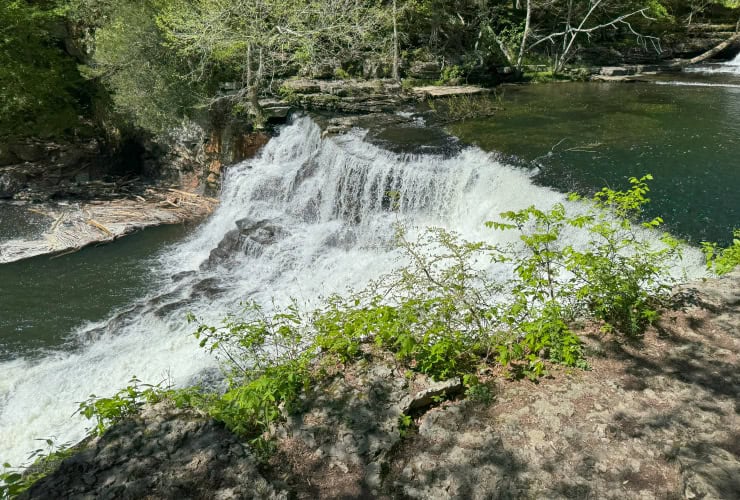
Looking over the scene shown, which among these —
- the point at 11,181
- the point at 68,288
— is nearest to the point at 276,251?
the point at 68,288

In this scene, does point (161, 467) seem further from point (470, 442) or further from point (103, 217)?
point (103, 217)

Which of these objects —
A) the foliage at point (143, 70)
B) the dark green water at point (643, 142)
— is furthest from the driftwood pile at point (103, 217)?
the dark green water at point (643, 142)

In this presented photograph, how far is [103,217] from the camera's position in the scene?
12.6 m

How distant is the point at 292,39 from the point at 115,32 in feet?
17.7

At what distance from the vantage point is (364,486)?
3.18 m

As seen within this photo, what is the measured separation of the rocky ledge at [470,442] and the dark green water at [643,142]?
13.8ft

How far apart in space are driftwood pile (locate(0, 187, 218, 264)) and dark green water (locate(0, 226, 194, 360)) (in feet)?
1.23

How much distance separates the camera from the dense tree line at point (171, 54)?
42.2 ft

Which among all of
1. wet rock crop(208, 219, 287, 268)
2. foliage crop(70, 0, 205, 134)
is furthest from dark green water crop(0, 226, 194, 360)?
foliage crop(70, 0, 205, 134)

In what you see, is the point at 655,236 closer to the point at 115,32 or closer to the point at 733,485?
the point at 733,485

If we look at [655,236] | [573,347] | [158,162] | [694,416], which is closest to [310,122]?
[158,162]

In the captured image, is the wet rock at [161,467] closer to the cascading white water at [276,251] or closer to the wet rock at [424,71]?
the cascading white water at [276,251]

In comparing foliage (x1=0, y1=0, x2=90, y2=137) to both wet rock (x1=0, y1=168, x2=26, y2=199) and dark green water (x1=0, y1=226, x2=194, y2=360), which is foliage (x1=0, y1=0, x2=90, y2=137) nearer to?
wet rock (x1=0, y1=168, x2=26, y2=199)

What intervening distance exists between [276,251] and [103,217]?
20.0 feet
